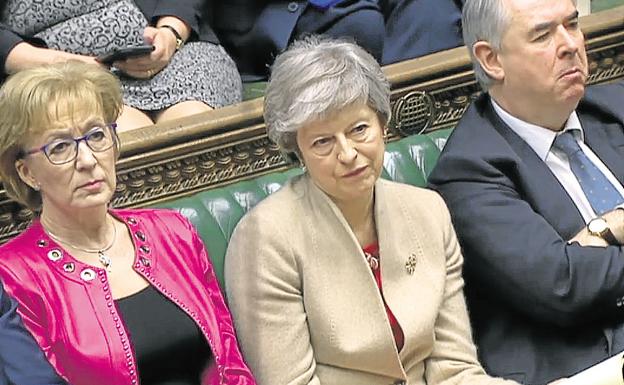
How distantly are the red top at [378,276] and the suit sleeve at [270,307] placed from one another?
0.48 feet

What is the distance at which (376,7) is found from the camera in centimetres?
310

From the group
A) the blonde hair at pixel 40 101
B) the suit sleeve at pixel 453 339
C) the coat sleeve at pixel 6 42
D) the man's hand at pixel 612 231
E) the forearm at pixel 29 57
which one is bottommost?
the suit sleeve at pixel 453 339

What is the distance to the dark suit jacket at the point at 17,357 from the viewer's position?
A: 6.17 ft

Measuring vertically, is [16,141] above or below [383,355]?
above

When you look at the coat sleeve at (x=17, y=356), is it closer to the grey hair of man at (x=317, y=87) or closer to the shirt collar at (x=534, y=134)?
the grey hair of man at (x=317, y=87)

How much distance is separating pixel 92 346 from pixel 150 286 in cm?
15

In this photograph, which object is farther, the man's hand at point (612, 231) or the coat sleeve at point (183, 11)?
the coat sleeve at point (183, 11)

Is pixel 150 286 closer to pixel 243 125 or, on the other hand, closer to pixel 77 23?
pixel 243 125

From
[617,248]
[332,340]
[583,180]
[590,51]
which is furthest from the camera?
[590,51]

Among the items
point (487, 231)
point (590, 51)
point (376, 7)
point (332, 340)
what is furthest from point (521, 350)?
point (376, 7)

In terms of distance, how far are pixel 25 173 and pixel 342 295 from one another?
0.55 m

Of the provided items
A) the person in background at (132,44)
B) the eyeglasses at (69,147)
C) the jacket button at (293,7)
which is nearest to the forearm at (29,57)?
the person in background at (132,44)

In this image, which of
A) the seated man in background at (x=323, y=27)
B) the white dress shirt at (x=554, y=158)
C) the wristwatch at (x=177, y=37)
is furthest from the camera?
A: the seated man in background at (x=323, y=27)

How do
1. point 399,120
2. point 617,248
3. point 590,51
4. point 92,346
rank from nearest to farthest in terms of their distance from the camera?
point 92,346
point 617,248
point 399,120
point 590,51
